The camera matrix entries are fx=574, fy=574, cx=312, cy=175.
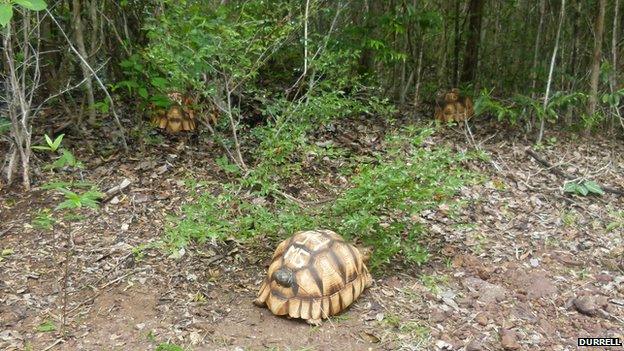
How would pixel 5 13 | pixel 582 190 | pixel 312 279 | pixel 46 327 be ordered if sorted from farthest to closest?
pixel 582 190 → pixel 312 279 → pixel 46 327 → pixel 5 13

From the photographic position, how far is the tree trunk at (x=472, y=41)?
7719 millimetres

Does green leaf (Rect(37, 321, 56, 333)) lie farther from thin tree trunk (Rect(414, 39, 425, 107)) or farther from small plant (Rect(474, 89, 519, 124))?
thin tree trunk (Rect(414, 39, 425, 107))

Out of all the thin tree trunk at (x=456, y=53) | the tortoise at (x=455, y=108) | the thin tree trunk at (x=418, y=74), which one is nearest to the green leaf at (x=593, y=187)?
the tortoise at (x=455, y=108)

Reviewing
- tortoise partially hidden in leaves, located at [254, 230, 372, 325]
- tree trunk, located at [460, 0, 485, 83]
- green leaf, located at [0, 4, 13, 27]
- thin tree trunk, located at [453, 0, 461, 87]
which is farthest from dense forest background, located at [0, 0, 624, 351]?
tree trunk, located at [460, 0, 485, 83]

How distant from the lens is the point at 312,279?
363 centimetres

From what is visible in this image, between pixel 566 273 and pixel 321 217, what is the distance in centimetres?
195

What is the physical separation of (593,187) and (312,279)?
345 centimetres

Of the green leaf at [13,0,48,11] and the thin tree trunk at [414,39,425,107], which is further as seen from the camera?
the thin tree trunk at [414,39,425,107]

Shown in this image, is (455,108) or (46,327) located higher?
(455,108)

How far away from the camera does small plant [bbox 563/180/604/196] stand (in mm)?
5602

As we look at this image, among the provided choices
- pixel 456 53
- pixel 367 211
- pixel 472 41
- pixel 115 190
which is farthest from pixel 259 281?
pixel 472 41

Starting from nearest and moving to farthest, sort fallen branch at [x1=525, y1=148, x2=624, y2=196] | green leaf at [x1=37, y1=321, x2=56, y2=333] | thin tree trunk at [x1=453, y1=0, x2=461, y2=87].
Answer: green leaf at [x1=37, y1=321, x2=56, y2=333], fallen branch at [x1=525, y1=148, x2=624, y2=196], thin tree trunk at [x1=453, y1=0, x2=461, y2=87]

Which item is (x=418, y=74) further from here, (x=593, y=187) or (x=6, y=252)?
(x=6, y=252)

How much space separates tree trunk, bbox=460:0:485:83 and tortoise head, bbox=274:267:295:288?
5.26 m
